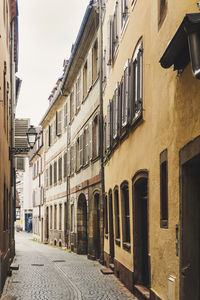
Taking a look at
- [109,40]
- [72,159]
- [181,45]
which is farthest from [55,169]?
[181,45]

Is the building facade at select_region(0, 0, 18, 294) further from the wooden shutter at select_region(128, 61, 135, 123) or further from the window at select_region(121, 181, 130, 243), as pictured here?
the window at select_region(121, 181, 130, 243)

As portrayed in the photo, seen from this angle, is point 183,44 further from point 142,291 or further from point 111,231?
point 111,231

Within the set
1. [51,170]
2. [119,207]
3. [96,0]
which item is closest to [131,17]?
[119,207]

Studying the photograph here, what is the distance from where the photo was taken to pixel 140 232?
13.0 metres

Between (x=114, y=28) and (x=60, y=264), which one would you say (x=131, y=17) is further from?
(x=60, y=264)

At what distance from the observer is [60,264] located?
70.1ft

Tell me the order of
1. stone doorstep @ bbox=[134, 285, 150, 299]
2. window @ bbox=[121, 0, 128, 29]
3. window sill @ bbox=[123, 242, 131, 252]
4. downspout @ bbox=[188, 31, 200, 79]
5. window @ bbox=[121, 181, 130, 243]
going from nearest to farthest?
downspout @ bbox=[188, 31, 200, 79]
stone doorstep @ bbox=[134, 285, 150, 299]
window sill @ bbox=[123, 242, 131, 252]
window @ bbox=[121, 0, 128, 29]
window @ bbox=[121, 181, 130, 243]

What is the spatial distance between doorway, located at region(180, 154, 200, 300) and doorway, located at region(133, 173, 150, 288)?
4.66m

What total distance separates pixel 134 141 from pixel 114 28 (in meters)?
5.61

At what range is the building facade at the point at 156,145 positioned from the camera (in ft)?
25.2

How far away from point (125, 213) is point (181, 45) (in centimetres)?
873

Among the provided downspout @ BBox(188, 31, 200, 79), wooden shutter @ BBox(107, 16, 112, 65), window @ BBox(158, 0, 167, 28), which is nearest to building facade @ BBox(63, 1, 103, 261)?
wooden shutter @ BBox(107, 16, 112, 65)

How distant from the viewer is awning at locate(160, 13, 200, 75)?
19.0ft

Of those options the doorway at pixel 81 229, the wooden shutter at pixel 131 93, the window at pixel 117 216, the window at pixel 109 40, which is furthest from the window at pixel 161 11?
the doorway at pixel 81 229
